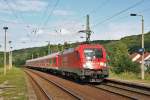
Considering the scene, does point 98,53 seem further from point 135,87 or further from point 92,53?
point 135,87

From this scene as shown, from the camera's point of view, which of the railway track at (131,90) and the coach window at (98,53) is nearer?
the railway track at (131,90)

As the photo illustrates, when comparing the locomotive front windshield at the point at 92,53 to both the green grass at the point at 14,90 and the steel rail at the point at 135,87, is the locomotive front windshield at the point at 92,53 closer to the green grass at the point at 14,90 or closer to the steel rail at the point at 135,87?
the steel rail at the point at 135,87

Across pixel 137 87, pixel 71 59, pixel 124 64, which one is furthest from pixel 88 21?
pixel 124 64

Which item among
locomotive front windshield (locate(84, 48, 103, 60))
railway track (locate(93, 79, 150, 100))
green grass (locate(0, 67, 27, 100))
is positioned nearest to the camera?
railway track (locate(93, 79, 150, 100))

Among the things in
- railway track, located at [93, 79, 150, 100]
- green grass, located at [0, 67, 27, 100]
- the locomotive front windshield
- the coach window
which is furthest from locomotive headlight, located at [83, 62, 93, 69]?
green grass, located at [0, 67, 27, 100]

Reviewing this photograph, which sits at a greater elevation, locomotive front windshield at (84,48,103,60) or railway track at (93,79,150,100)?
locomotive front windshield at (84,48,103,60)

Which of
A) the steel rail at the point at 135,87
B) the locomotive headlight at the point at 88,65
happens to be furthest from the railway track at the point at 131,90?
the locomotive headlight at the point at 88,65

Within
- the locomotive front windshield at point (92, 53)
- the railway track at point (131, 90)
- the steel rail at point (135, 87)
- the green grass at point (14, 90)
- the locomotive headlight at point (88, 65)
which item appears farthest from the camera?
the locomotive front windshield at point (92, 53)

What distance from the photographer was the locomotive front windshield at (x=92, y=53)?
102 feet

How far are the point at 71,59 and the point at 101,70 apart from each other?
17.6 feet

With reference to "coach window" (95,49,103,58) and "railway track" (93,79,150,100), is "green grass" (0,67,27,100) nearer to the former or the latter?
"railway track" (93,79,150,100)

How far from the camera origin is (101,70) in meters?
30.4

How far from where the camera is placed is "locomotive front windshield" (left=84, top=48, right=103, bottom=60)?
3098 centimetres

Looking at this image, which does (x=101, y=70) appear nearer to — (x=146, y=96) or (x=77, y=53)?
(x=77, y=53)
